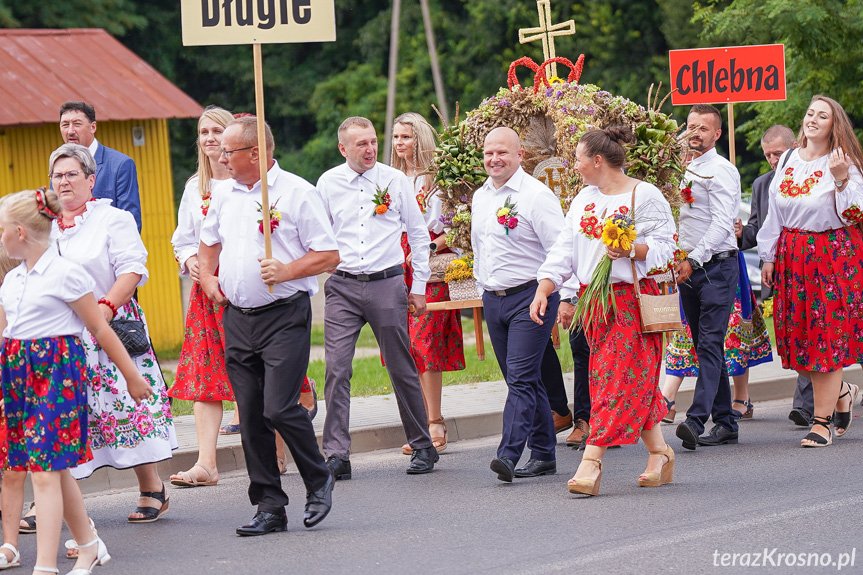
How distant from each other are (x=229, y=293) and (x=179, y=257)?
1944mm

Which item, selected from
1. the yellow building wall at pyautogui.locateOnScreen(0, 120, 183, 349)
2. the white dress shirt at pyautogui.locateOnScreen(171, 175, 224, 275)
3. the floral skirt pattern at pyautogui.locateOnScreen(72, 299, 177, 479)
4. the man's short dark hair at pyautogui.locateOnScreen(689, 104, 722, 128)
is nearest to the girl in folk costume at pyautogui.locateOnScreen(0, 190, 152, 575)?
the floral skirt pattern at pyautogui.locateOnScreen(72, 299, 177, 479)

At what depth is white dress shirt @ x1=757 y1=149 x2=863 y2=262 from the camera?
8352 mm

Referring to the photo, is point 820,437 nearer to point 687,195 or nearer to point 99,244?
point 687,195

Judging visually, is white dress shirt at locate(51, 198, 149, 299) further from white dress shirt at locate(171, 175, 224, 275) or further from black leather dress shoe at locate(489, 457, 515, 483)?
black leather dress shoe at locate(489, 457, 515, 483)

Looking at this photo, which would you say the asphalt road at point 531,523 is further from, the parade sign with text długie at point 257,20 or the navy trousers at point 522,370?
the parade sign with text długie at point 257,20

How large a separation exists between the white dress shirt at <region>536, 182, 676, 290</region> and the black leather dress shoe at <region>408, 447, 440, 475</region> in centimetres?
156

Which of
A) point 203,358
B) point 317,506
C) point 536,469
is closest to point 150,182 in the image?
point 203,358

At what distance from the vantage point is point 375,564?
18.4 feet

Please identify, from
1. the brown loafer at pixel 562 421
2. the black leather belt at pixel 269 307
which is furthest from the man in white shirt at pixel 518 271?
the black leather belt at pixel 269 307

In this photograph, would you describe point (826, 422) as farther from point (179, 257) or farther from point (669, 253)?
point (179, 257)

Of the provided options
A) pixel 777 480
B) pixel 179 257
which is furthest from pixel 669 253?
pixel 179 257

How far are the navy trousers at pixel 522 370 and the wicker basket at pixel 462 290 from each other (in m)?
0.89

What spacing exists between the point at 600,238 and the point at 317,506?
2172 mm

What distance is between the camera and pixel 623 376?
6918 millimetres
